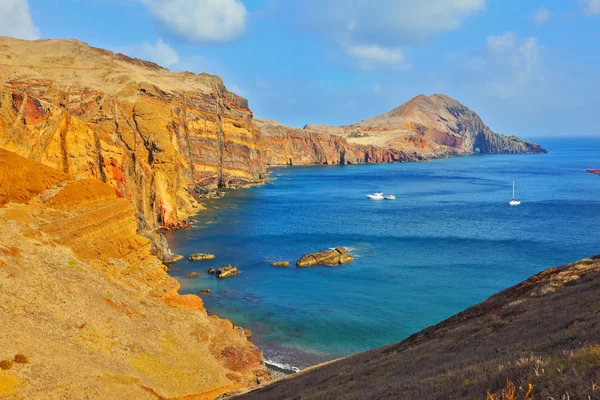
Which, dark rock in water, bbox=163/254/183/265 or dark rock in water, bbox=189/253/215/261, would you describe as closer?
dark rock in water, bbox=163/254/183/265

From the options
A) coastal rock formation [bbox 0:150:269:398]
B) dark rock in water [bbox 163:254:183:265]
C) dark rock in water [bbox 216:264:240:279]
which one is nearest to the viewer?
coastal rock formation [bbox 0:150:269:398]

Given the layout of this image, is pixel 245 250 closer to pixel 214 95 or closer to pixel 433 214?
pixel 433 214

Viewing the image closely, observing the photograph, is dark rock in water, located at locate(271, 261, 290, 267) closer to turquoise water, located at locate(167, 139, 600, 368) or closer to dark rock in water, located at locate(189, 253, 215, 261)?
turquoise water, located at locate(167, 139, 600, 368)

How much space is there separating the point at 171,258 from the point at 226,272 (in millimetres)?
10462

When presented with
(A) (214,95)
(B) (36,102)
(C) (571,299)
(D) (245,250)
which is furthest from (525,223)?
(A) (214,95)

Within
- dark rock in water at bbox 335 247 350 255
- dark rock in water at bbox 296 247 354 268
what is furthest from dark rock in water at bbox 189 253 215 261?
dark rock in water at bbox 335 247 350 255

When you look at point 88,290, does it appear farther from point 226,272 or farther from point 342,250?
point 342,250

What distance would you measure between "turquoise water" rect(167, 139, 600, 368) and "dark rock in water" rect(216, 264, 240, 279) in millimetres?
1174

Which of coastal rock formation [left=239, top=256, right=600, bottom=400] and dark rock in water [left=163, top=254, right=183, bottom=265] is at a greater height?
coastal rock formation [left=239, top=256, right=600, bottom=400]

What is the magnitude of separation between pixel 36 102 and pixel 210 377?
44661mm

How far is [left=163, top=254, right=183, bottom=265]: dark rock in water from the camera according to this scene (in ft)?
213

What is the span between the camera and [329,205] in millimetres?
117375

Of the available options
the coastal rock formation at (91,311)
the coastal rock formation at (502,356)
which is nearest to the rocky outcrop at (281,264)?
the coastal rock formation at (91,311)

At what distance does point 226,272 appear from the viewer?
197ft
